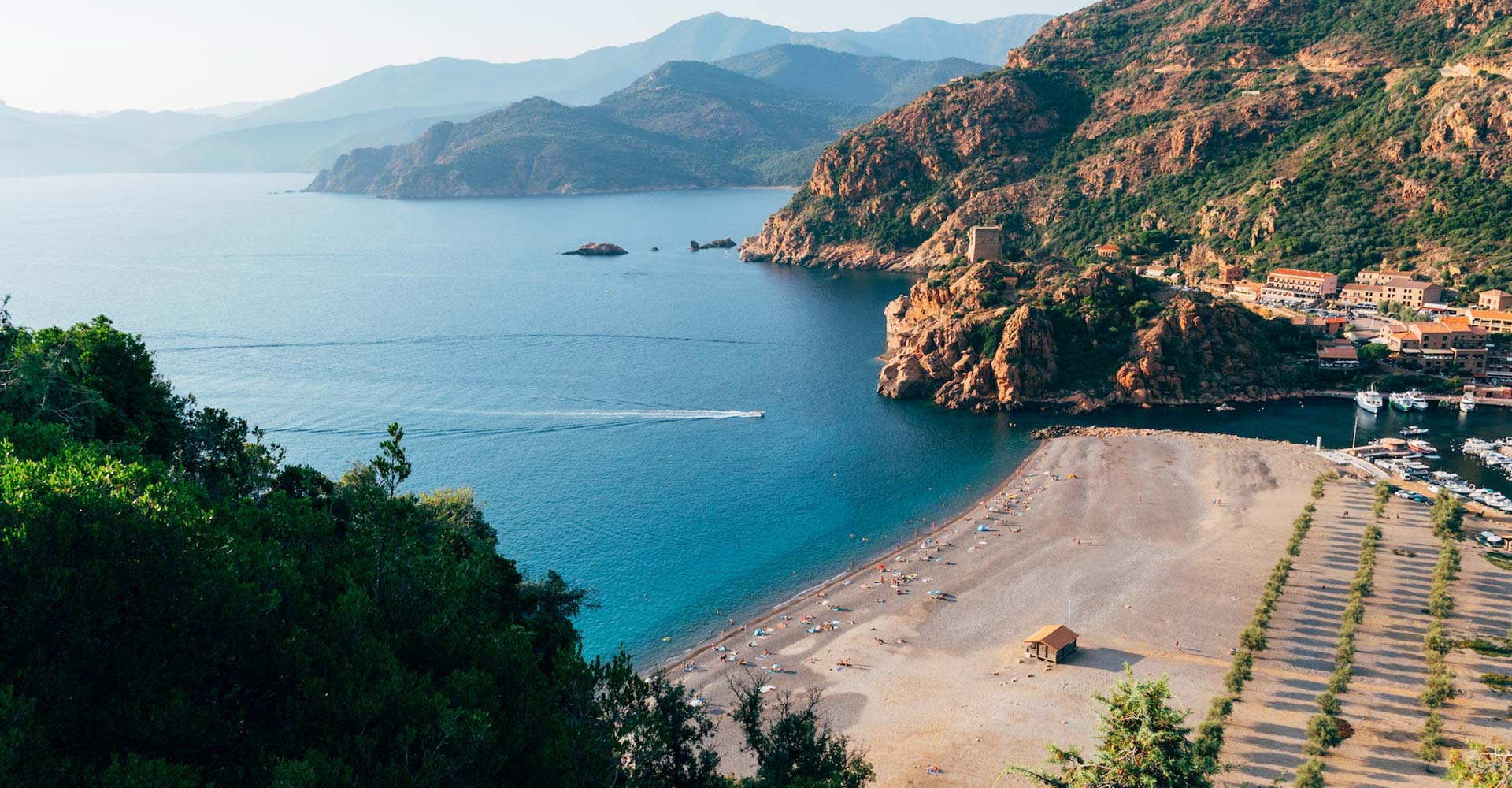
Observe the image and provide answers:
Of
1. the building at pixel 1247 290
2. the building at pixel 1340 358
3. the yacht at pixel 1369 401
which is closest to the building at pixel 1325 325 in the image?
the building at pixel 1340 358

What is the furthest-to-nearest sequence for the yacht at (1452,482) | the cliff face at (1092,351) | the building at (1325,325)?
the building at (1325,325) → the cliff face at (1092,351) → the yacht at (1452,482)

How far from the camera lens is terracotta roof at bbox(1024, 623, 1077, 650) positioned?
A: 41.7 m

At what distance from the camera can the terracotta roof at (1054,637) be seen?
41.7 m

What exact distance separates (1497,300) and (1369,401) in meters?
Result: 24.4

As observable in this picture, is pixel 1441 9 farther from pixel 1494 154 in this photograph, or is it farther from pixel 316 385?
pixel 316 385

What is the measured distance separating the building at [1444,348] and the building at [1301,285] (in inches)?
672

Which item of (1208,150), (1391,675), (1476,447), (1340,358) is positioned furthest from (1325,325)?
(1391,675)

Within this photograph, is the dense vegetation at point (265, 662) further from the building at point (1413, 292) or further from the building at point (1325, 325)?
the building at point (1413, 292)

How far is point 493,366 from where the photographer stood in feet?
306

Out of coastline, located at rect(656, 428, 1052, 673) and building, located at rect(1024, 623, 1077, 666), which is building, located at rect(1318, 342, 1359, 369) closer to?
coastline, located at rect(656, 428, 1052, 673)

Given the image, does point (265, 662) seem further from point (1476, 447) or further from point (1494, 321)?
point (1494, 321)

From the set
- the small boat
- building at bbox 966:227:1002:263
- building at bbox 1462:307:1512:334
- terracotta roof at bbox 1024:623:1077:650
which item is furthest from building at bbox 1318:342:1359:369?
terracotta roof at bbox 1024:623:1077:650

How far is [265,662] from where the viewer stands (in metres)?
14.9

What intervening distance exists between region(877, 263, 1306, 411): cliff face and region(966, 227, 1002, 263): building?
13.3 meters
